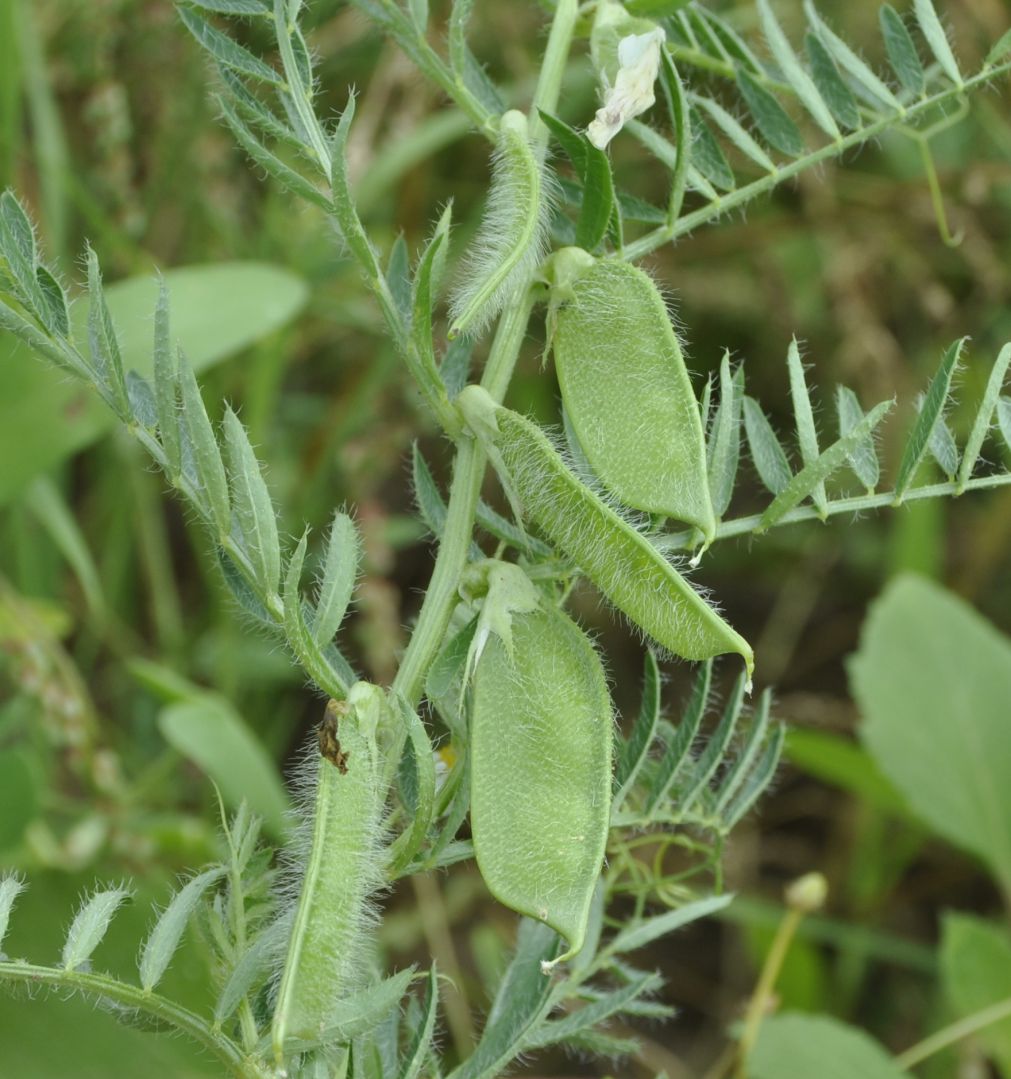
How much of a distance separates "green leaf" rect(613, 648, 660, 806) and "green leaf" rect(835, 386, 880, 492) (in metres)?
0.17

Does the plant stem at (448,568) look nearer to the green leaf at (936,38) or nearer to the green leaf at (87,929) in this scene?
the green leaf at (87,929)

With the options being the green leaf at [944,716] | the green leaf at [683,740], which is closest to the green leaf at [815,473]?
the green leaf at [683,740]

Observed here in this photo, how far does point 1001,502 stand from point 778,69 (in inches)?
51.4

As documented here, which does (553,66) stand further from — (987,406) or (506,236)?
(987,406)

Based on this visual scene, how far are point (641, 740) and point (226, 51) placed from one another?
49cm

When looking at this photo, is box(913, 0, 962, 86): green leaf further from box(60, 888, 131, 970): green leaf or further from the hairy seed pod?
box(60, 888, 131, 970): green leaf

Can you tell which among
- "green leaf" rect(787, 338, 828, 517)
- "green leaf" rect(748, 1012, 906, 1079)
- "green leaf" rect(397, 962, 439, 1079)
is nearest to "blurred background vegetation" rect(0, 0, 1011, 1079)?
"green leaf" rect(748, 1012, 906, 1079)

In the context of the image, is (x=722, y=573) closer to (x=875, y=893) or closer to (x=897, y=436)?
(x=897, y=436)

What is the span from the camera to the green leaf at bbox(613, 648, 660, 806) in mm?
790

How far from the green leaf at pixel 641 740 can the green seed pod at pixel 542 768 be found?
10 cm

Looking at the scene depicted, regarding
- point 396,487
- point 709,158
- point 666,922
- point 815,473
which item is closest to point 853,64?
point 709,158

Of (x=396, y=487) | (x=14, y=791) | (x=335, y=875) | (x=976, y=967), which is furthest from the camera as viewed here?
(x=396, y=487)

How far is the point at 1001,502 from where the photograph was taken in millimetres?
2174

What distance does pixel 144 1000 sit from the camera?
2.25 ft
